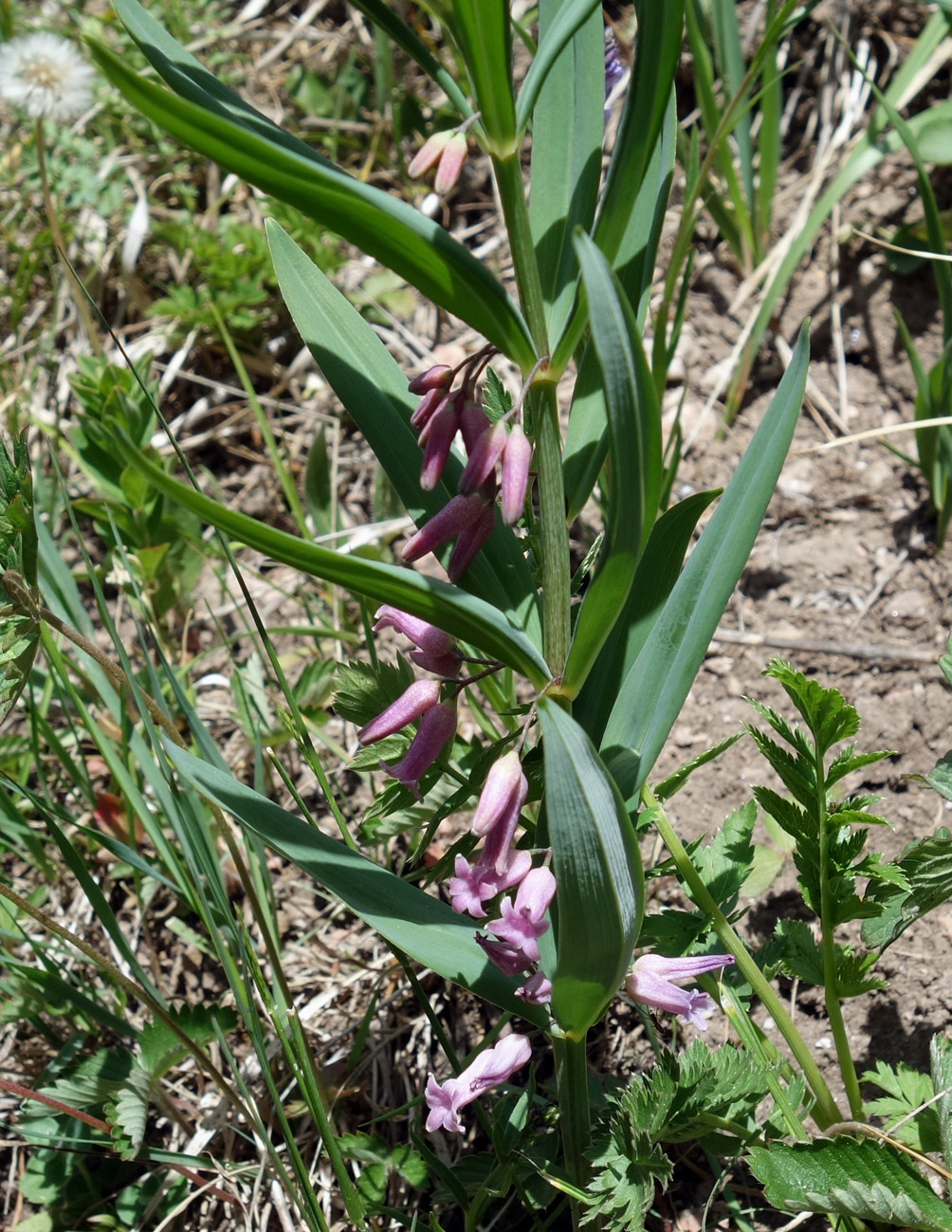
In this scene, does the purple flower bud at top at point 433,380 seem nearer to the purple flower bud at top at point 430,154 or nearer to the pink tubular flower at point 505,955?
the purple flower bud at top at point 430,154

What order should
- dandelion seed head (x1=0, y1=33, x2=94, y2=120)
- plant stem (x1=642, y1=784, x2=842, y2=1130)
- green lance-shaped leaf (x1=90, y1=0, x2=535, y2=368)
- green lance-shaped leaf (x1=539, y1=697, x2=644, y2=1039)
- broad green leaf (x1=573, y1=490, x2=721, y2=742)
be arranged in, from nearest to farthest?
1. green lance-shaped leaf (x1=90, y1=0, x2=535, y2=368)
2. green lance-shaped leaf (x1=539, y1=697, x2=644, y2=1039)
3. broad green leaf (x1=573, y1=490, x2=721, y2=742)
4. plant stem (x1=642, y1=784, x2=842, y2=1130)
5. dandelion seed head (x1=0, y1=33, x2=94, y2=120)

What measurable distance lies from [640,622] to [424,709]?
0.28m

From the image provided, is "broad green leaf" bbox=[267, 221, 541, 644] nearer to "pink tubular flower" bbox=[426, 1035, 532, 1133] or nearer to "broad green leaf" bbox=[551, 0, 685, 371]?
"broad green leaf" bbox=[551, 0, 685, 371]

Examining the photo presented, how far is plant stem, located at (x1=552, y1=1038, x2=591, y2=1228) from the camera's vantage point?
1139mm

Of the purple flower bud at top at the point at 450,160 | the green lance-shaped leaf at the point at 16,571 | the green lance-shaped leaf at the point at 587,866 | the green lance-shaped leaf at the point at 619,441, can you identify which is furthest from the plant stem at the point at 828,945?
the green lance-shaped leaf at the point at 16,571

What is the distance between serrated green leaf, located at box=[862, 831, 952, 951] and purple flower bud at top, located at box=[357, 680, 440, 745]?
0.61m

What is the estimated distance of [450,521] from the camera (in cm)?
98

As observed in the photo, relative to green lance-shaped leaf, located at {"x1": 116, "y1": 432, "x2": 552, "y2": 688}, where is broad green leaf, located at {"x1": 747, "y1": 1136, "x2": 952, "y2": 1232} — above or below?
below

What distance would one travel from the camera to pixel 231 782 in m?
1.09

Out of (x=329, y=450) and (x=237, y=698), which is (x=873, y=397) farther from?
(x=237, y=698)

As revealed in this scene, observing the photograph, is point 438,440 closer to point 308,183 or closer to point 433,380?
point 433,380

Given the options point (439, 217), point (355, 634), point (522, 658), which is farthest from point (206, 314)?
point (522, 658)

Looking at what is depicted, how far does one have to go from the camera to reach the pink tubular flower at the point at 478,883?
3.22 ft

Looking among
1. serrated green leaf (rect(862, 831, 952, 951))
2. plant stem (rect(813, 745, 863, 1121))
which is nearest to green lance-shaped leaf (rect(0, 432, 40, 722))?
plant stem (rect(813, 745, 863, 1121))
